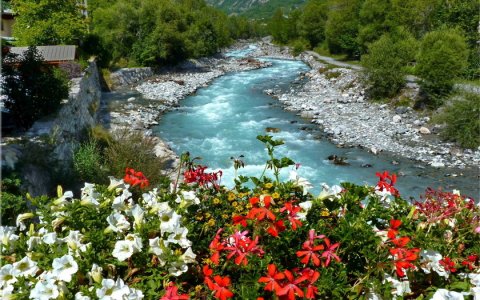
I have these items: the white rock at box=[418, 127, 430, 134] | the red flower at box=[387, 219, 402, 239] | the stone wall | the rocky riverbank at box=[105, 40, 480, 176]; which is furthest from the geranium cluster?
the stone wall

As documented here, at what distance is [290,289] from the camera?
2156 millimetres

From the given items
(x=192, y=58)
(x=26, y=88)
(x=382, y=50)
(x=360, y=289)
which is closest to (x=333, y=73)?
(x=382, y=50)

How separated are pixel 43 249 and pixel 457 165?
15.4 m

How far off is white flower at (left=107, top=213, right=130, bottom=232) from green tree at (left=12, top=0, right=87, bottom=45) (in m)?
24.4

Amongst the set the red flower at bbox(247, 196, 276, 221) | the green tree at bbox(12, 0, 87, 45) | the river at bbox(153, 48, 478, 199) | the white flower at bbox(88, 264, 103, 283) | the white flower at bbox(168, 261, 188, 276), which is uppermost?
the green tree at bbox(12, 0, 87, 45)

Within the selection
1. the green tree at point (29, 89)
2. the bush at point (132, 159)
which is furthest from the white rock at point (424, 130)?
the green tree at point (29, 89)

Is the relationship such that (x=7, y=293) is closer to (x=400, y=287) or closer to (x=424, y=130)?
(x=400, y=287)

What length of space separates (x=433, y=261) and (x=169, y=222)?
176 cm

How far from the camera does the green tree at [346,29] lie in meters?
41.1

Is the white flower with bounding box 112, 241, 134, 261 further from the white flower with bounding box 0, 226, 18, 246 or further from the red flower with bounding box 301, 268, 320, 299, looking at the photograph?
the red flower with bounding box 301, 268, 320, 299

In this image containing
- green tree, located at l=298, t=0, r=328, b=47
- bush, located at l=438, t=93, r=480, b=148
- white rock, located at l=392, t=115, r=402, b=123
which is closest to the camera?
bush, located at l=438, t=93, r=480, b=148

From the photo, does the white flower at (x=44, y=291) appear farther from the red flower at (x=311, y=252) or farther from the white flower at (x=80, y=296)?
the red flower at (x=311, y=252)

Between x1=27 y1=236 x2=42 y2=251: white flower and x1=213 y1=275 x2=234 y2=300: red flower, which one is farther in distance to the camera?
x1=27 y1=236 x2=42 y2=251: white flower

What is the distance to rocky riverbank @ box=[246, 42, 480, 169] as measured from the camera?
1569cm
